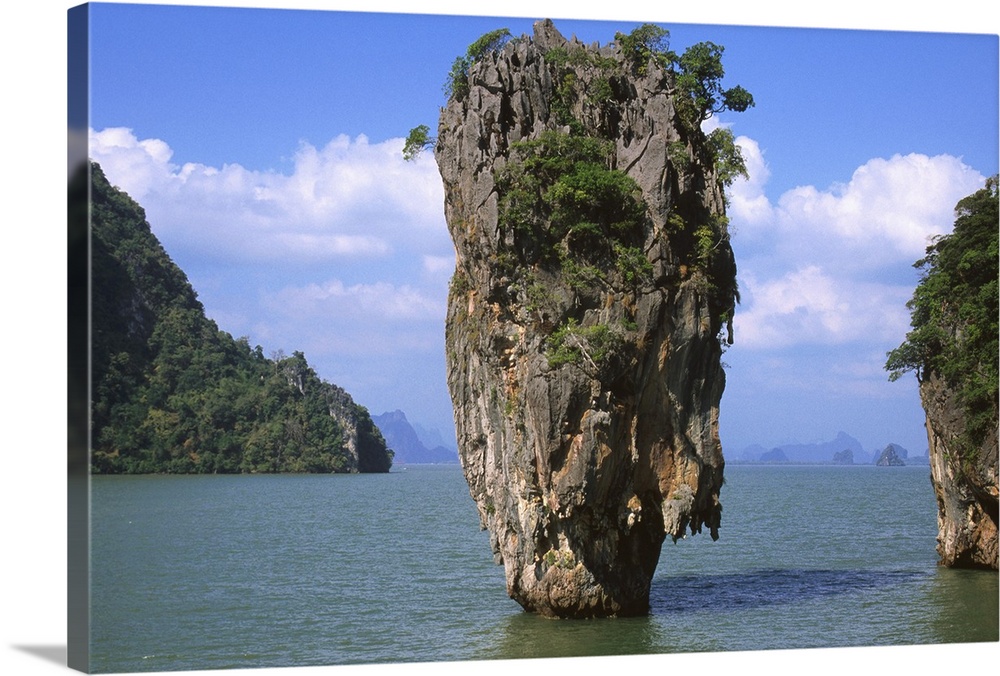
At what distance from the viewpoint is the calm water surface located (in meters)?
17.1

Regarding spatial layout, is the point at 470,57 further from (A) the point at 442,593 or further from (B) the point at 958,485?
(B) the point at 958,485

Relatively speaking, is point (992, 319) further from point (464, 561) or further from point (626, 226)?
point (464, 561)

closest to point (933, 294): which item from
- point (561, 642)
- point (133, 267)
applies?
point (561, 642)

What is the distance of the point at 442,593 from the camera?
23.9m

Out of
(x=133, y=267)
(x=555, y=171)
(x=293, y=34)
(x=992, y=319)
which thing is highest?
(x=133, y=267)

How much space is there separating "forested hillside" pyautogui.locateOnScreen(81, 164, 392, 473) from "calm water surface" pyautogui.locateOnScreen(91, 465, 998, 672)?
38.4 feet

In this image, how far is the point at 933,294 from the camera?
950 inches

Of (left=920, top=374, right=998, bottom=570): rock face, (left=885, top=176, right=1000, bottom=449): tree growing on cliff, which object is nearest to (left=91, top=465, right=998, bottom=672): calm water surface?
(left=920, top=374, right=998, bottom=570): rock face

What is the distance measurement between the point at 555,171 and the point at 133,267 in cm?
5192

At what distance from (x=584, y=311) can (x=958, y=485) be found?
10127mm

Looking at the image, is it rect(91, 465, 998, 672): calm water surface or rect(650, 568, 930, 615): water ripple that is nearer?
rect(91, 465, 998, 672): calm water surface

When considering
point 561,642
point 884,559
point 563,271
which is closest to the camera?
point 561,642

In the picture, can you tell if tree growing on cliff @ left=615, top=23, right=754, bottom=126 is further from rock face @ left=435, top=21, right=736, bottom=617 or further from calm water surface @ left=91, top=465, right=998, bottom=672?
calm water surface @ left=91, top=465, right=998, bottom=672

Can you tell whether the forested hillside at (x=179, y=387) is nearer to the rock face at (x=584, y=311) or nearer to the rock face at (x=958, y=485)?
the rock face at (x=958, y=485)
